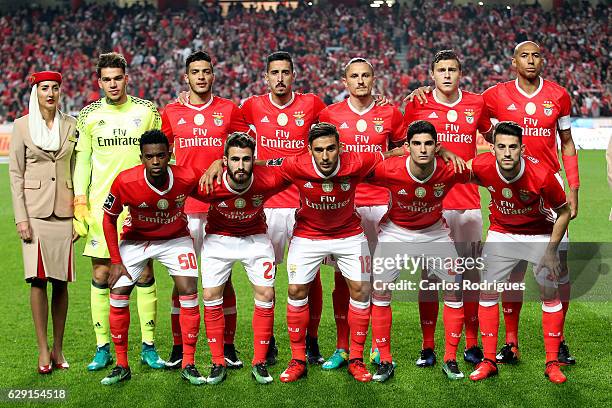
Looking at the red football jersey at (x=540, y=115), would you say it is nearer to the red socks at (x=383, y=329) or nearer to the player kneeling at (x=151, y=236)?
the red socks at (x=383, y=329)

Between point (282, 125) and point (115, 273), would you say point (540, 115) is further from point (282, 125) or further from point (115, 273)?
point (115, 273)

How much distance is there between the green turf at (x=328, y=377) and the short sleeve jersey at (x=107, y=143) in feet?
4.45

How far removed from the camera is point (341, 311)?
6262mm

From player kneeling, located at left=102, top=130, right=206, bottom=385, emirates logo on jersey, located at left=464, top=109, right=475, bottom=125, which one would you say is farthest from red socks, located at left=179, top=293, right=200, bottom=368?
emirates logo on jersey, located at left=464, top=109, right=475, bottom=125

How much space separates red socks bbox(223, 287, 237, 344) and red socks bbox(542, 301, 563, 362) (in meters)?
2.23

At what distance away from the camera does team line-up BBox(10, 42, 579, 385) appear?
5.64m

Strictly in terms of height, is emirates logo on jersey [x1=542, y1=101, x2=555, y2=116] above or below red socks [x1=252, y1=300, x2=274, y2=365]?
above

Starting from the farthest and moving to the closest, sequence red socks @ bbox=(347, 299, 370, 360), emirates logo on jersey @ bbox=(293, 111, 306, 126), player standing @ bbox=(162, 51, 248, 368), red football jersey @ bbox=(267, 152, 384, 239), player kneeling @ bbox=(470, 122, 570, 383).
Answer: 1. emirates logo on jersey @ bbox=(293, 111, 306, 126)
2. player standing @ bbox=(162, 51, 248, 368)
3. red socks @ bbox=(347, 299, 370, 360)
4. red football jersey @ bbox=(267, 152, 384, 239)
5. player kneeling @ bbox=(470, 122, 570, 383)

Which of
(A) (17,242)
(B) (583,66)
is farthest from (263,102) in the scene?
(B) (583,66)

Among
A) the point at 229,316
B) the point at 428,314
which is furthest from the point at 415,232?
the point at 229,316

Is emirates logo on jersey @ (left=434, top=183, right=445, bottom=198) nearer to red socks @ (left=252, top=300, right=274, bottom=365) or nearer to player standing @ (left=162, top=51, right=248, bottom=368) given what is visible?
red socks @ (left=252, top=300, right=274, bottom=365)

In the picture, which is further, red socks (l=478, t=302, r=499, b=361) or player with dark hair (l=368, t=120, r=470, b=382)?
red socks (l=478, t=302, r=499, b=361)

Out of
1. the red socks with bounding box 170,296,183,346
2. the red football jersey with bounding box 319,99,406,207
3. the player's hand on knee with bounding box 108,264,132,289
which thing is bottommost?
the red socks with bounding box 170,296,183,346

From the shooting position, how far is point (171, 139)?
6.32 m
